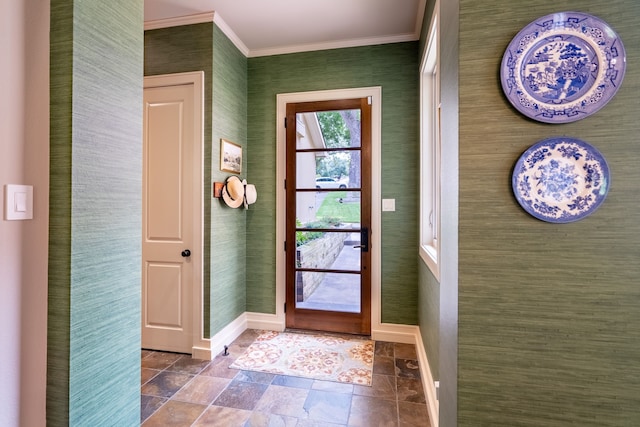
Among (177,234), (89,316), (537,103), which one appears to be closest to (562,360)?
(537,103)

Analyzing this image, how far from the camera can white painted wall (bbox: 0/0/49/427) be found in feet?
3.67

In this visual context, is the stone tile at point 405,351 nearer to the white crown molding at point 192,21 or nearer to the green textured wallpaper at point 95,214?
the green textured wallpaper at point 95,214

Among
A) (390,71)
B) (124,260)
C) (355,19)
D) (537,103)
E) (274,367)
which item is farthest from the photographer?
(390,71)

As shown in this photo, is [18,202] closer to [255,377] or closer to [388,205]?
[255,377]

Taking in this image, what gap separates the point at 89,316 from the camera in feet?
4.09

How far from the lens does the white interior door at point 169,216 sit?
8.39 feet

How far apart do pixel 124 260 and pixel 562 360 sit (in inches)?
69.9

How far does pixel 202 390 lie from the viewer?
2.08 meters

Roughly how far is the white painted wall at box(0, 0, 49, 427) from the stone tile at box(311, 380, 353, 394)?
1.47m

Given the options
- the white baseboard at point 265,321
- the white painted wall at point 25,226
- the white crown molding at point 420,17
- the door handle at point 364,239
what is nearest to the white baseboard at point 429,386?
the door handle at point 364,239

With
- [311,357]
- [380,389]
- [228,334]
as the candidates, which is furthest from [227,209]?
[380,389]

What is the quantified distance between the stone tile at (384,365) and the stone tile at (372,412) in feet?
1.11

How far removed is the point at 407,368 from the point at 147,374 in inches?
77.5

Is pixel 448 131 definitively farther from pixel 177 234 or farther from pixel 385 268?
pixel 177 234
